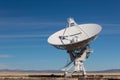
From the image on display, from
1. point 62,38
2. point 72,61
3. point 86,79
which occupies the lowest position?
point 86,79

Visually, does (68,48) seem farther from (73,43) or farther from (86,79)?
(86,79)

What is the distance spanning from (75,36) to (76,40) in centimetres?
251

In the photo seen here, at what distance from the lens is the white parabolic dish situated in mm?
70688

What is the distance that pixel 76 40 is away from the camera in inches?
2864

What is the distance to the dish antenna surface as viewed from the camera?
2803 inches

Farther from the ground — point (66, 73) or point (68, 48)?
point (68, 48)

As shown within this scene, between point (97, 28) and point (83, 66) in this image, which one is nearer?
point (97, 28)

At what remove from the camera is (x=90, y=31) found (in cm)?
7244

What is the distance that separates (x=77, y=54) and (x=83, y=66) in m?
3.58

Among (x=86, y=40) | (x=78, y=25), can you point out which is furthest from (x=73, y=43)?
(x=78, y=25)

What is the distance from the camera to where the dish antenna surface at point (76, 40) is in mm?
71188

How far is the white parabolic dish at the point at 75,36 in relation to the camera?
70688mm

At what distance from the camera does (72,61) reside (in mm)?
76375

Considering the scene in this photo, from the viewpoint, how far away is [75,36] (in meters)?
75.1
